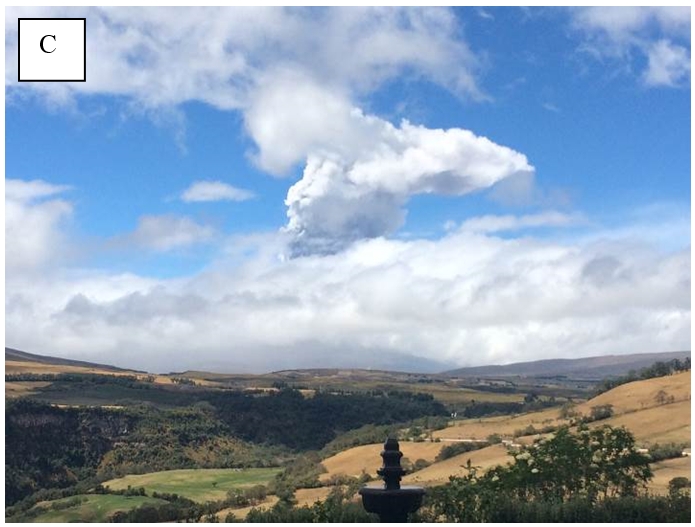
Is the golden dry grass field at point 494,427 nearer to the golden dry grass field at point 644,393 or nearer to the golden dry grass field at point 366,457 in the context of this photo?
the golden dry grass field at point 644,393

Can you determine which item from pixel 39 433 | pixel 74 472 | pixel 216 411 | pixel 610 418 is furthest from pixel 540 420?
pixel 216 411

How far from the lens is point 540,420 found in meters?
37.7

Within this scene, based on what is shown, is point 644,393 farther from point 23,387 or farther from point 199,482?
point 23,387

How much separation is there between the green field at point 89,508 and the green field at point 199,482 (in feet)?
8.22

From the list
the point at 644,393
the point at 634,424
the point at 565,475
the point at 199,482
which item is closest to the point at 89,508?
the point at 199,482

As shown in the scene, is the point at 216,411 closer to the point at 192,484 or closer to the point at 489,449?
the point at 192,484

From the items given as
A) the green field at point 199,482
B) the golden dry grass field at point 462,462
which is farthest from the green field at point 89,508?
the golden dry grass field at point 462,462

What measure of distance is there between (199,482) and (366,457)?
9.98 m

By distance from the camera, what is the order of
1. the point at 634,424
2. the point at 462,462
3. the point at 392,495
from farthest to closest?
the point at 634,424, the point at 462,462, the point at 392,495

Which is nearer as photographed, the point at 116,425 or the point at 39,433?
the point at 39,433

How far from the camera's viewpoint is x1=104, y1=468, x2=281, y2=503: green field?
35.0m

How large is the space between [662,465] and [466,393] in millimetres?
92892

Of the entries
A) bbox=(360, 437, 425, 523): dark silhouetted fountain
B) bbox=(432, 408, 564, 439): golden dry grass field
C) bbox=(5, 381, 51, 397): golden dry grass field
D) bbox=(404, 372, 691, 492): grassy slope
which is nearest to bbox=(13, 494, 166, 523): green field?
bbox=(404, 372, 691, 492): grassy slope

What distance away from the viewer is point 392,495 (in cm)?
689
